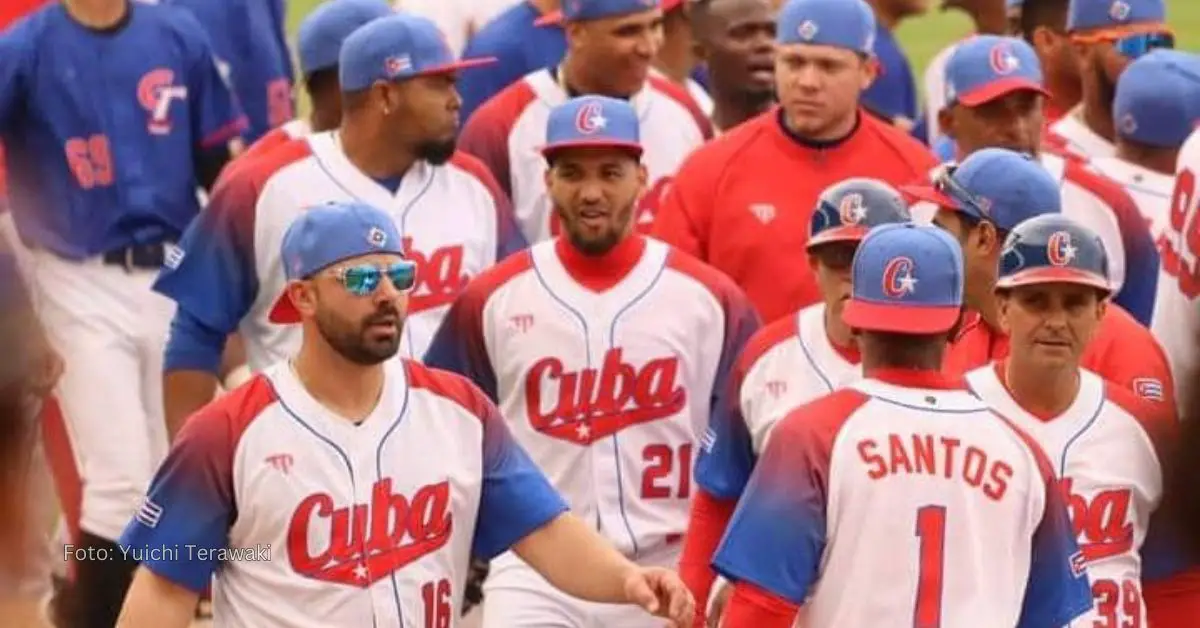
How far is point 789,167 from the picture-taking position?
759 centimetres

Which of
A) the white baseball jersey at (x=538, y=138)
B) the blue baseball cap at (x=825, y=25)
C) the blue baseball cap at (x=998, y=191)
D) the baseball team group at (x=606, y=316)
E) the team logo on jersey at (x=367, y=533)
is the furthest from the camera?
the white baseball jersey at (x=538, y=138)

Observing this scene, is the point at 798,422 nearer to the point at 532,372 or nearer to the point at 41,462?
the point at 532,372

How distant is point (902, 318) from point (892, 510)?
1.29ft

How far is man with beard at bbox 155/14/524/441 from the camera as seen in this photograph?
24.4 feet

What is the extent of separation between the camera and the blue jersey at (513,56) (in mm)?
9578

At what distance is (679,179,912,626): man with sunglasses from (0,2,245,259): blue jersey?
106 inches

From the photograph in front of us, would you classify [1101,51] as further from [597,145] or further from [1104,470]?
[1104,470]

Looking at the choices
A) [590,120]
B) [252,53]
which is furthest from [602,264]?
[252,53]

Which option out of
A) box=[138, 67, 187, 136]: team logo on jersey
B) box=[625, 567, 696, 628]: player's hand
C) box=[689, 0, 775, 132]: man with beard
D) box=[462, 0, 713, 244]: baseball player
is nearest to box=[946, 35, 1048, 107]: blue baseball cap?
box=[462, 0, 713, 244]: baseball player

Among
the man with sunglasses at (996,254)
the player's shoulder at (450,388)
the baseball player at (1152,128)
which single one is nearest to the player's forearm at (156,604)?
the player's shoulder at (450,388)

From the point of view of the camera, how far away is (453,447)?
18.4 feet

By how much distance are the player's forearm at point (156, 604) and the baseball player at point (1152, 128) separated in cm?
378

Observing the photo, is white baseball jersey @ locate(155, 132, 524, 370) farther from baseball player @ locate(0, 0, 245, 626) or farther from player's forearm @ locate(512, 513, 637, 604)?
player's forearm @ locate(512, 513, 637, 604)

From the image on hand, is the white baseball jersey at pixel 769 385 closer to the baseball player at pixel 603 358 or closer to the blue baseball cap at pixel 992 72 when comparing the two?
the baseball player at pixel 603 358
